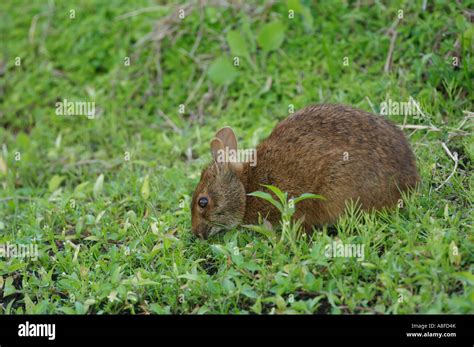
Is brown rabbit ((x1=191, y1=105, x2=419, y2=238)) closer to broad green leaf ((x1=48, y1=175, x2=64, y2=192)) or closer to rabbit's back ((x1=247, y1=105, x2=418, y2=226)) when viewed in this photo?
rabbit's back ((x1=247, y1=105, x2=418, y2=226))

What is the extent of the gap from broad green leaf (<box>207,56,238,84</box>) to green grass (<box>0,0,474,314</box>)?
0.02 meters

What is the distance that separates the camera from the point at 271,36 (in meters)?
7.93

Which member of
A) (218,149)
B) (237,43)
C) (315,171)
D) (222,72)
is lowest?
(315,171)

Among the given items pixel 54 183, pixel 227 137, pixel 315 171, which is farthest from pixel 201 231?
pixel 54 183

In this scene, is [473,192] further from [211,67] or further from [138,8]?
[138,8]

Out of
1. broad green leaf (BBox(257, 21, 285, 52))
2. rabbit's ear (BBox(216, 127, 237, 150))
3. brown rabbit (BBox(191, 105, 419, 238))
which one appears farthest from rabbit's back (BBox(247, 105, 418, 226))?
broad green leaf (BBox(257, 21, 285, 52))

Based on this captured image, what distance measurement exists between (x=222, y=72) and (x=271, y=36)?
694 mm

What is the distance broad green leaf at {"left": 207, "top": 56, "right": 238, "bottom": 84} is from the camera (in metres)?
8.00

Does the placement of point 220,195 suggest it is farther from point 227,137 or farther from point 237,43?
point 237,43

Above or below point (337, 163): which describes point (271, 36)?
above

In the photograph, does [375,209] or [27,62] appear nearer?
[375,209]

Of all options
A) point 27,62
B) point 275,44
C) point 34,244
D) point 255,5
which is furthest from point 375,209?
point 27,62
